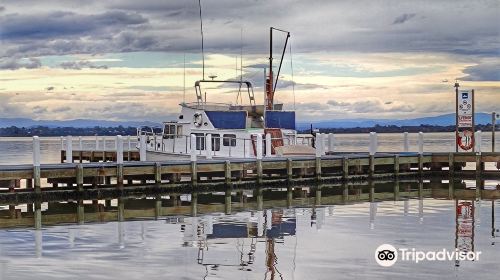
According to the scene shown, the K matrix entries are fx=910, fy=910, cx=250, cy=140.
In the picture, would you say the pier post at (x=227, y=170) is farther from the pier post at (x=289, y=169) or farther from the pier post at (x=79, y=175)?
the pier post at (x=79, y=175)

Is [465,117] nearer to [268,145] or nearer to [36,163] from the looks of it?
[268,145]

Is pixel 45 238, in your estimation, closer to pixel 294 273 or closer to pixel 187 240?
pixel 187 240

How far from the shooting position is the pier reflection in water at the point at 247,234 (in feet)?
57.3

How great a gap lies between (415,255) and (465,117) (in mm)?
24349

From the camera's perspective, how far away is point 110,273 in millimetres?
17203

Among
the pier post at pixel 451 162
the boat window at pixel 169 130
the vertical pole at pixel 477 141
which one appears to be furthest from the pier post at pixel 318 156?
the boat window at pixel 169 130

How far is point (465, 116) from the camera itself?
4206cm

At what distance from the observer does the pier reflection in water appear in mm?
17453

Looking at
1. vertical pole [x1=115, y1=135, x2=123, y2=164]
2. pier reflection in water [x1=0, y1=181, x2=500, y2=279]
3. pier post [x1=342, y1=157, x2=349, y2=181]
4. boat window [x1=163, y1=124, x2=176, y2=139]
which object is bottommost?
pier reflection in water [x1=0, y1=181, x2=500, y2=279]

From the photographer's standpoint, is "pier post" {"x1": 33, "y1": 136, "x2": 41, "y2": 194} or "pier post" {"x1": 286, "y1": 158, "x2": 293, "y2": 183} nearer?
"pier post" {"x1": 33, "y1": 136, "x2": 41, "y2": 194}

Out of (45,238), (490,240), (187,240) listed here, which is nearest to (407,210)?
(490,240)

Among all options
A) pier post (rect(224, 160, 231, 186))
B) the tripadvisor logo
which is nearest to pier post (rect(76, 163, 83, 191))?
pier post (rect(224, 160, 231, 186))

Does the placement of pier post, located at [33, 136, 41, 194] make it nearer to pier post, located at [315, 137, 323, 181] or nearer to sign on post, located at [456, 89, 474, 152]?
pier post, located at [315, 137, 323, 181]

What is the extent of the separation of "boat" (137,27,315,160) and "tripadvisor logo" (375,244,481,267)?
2007 centimetres
